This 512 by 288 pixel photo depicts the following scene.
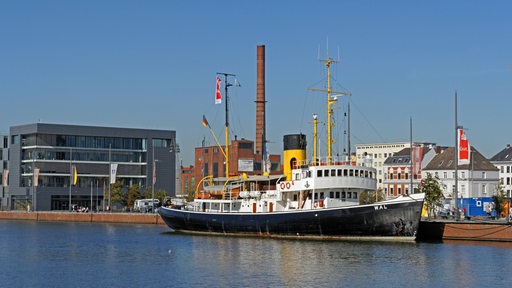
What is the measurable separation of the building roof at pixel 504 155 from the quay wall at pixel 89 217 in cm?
8219

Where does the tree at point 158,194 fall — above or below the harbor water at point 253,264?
above

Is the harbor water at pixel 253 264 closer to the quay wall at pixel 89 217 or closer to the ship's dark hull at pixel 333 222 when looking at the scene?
the ship's dark hull at pixel 333 222

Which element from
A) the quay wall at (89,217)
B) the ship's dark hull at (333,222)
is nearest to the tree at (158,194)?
the quay wall at (89,217)

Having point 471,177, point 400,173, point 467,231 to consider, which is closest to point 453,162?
point 471,177

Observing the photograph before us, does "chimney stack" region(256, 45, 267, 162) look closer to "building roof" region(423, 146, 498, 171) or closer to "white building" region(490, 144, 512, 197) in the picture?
"building roof" region(423, 146, 498, 171)

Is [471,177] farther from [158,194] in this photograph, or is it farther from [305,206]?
[305,206]

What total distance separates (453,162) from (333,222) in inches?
3286

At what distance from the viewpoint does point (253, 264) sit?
56.2 meters

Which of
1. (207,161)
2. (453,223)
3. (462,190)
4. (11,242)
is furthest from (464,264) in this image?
(207,161)

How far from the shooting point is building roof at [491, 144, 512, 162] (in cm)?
17112

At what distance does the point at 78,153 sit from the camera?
562ft

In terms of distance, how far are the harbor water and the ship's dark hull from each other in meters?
1.28

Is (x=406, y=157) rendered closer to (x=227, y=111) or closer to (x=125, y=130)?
(x=125, y=130)

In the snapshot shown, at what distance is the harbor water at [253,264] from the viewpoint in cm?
4784
